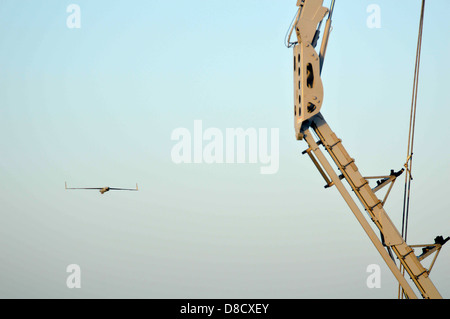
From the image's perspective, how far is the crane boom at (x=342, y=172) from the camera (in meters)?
17.5

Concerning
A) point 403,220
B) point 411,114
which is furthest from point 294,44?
point 403,220

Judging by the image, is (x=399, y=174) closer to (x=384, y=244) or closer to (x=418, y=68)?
(x=384, y=244)

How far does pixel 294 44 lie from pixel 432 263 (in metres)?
6.84

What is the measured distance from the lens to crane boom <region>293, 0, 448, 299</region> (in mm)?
17453

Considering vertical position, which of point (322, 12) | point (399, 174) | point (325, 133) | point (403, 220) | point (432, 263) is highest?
point (322, 12)

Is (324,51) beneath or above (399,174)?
above

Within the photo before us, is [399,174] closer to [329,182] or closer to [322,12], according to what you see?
[329,182]

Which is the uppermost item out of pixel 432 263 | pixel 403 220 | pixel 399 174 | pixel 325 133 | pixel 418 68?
pixel 418 68

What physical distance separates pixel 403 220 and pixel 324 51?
5016mm

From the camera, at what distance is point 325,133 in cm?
1783

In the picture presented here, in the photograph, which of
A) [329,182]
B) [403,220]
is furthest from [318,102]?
[403,220]

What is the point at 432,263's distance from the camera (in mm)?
17438

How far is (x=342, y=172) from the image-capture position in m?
17.6

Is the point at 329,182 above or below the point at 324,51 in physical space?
below
